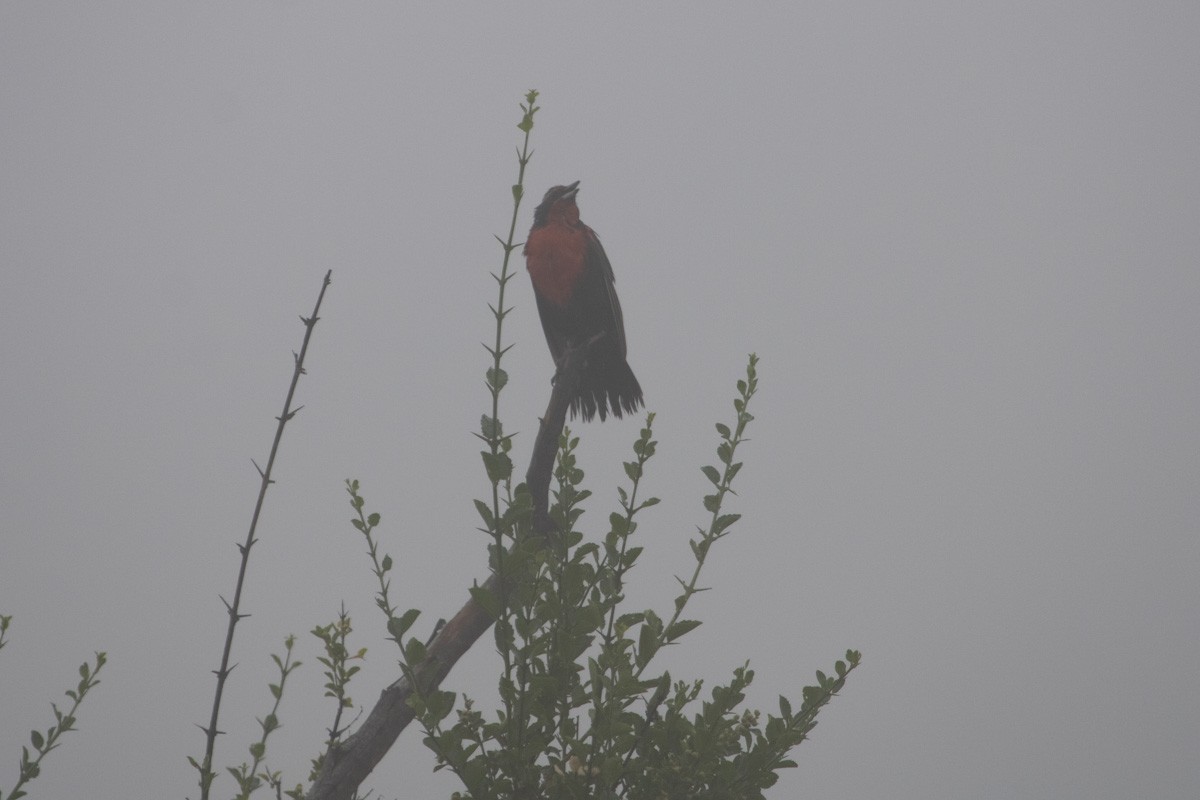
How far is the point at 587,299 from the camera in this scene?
5258mm

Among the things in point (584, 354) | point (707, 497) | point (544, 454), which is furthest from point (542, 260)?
point (707, 497)

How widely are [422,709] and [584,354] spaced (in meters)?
1.88

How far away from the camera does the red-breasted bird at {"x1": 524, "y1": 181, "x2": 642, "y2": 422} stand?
5.09 meters

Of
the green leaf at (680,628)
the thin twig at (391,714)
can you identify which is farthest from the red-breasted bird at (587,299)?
the green leaf at (680,628)

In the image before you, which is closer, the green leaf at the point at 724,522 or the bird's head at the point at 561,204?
the green leaf at the point at 724,522

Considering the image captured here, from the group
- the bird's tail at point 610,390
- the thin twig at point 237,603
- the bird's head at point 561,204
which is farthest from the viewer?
the bird's head at point 561,204

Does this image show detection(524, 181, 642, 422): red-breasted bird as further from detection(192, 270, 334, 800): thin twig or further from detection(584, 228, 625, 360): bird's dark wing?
detection(192, 270, 334, 800): thin twig

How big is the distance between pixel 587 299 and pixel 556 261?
28 centimetres

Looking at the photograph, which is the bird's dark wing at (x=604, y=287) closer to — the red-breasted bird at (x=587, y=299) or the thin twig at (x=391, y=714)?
the red-breasted bird at (x=587, y=299)

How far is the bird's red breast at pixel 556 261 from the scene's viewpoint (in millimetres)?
5199

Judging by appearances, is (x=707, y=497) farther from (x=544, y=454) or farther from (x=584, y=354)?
(x=584, y=354)

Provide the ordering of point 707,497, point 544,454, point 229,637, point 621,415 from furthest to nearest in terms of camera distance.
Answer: point 621,415
point 544,454
point 707,497
point 229,637

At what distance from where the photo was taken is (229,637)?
1.38m

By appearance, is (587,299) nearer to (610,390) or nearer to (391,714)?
(610,390)
